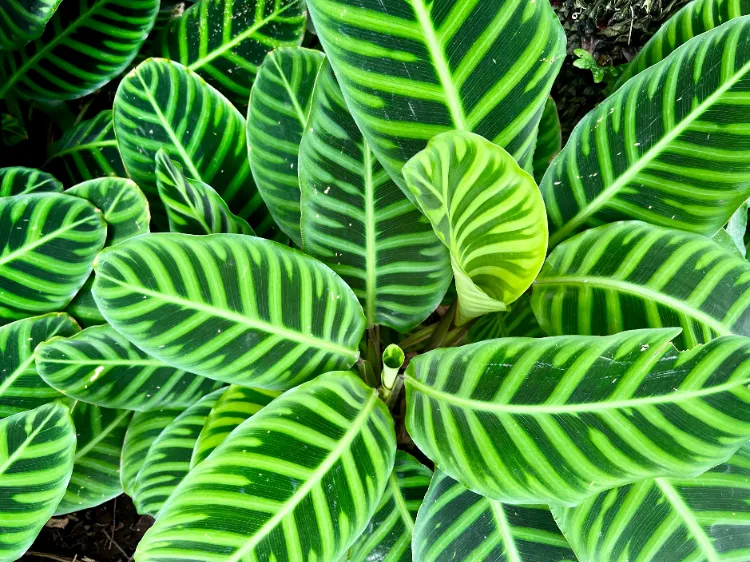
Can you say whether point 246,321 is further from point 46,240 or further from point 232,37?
point 232,37

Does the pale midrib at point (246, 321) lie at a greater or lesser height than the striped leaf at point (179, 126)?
lesser

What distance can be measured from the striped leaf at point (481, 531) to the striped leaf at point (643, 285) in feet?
0.72

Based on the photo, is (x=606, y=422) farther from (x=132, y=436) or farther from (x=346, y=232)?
(x=132, y=436)

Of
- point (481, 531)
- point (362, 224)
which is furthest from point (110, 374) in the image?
point (481, 531)

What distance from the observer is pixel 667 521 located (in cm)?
60

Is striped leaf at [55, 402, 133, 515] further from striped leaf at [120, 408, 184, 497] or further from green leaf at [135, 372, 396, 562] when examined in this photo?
green leaf at [135, 372, 396, 562]

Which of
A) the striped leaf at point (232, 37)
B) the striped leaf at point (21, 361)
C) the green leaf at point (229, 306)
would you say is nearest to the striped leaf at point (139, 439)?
the striped leaf at point (21, 361)

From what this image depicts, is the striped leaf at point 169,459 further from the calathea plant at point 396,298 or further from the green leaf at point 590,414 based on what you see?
the green leaf at point 590,414

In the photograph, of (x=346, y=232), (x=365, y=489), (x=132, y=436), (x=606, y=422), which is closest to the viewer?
(x=606, y=422)

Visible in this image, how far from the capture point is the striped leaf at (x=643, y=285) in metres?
0.59

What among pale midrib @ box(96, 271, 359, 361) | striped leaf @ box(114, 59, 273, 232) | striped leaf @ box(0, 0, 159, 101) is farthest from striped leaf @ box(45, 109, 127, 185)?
pale midrib @ box(96, 271, 359, 361)

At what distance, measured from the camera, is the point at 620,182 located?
2.25ft

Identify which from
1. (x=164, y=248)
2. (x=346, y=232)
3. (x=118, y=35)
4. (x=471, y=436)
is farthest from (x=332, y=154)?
(x=118, y=35)

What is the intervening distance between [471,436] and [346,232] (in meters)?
0.28
